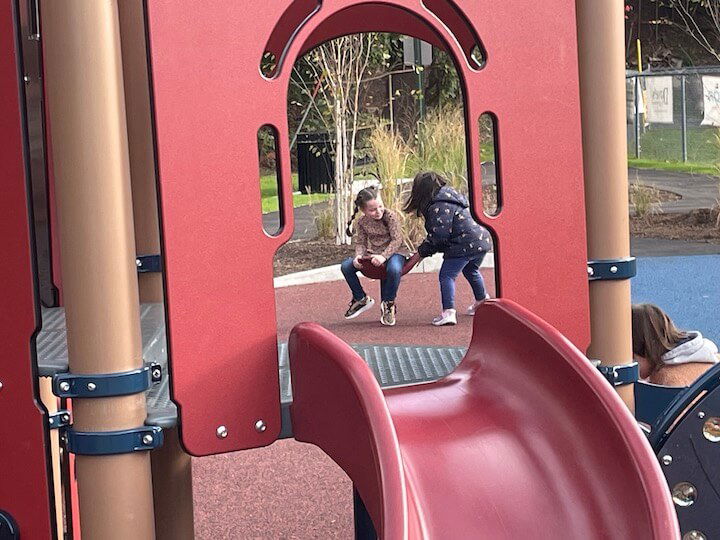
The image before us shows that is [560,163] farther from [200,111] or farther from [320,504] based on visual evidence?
[320,504]

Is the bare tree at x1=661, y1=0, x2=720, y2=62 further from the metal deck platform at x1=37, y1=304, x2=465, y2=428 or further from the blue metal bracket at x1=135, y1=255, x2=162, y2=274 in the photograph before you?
the metal deck platform at x1=37, y1=304, x2=465, y2=428

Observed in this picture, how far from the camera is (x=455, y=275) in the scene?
21.6 ft

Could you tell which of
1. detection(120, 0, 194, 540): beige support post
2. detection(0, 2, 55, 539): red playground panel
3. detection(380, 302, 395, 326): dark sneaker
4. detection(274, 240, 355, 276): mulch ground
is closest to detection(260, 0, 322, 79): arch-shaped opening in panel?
detection(120, 0, 194, 540): beige support post

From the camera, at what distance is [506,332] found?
2.09 metres

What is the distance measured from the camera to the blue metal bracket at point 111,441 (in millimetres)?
1862

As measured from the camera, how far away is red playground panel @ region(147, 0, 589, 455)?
1.86 m

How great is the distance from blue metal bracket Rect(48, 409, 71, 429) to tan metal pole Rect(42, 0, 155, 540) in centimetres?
21

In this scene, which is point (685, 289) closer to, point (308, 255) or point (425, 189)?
point (425, 189)

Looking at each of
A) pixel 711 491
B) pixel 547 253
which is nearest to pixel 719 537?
pixel 711 491

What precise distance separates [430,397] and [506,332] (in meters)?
0.20

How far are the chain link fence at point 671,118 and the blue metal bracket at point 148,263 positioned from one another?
38.6 feet

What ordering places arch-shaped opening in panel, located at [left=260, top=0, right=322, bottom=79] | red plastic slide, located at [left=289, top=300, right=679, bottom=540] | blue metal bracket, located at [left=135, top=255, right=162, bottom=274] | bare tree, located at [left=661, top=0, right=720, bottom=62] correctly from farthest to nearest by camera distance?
Result: bare tree, located at [left=661, top=0, right=720, bottom=62] < blue metal bracket, located at [left=135, top=255, right=162, bottom=274] < arch-shaped opening in panel, located at [left=260, top=0, right=322, bottom=79] < red plastic slide, located at [left=289, top=300, right=679, bottom=540]

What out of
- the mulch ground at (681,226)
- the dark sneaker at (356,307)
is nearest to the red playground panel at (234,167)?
the dark sneaker at (356,307)

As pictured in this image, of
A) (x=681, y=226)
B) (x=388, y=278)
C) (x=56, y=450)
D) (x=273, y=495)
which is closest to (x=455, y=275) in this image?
(x=388, y=278)
